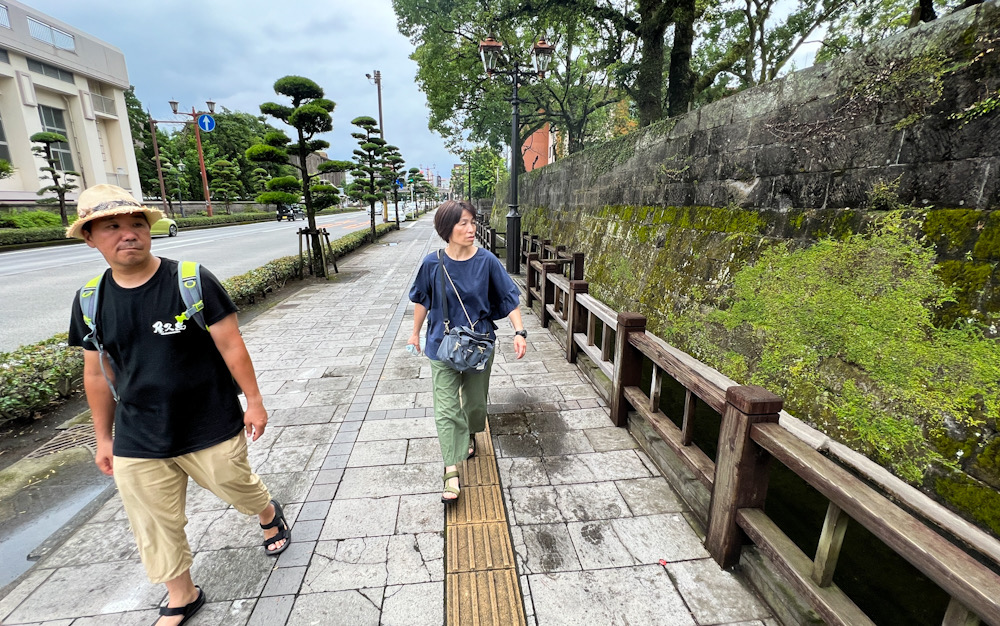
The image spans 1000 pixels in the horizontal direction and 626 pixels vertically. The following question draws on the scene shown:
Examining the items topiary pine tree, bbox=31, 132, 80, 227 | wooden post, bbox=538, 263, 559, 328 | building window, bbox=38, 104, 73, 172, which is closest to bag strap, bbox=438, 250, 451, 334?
wooden post, bbox=538, 263, 559, 328

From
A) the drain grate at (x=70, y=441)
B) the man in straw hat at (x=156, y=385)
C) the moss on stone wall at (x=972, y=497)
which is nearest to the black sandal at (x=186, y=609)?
the man in straw hat at (x=156, y=385)

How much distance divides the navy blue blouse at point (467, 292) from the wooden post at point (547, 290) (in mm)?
3642

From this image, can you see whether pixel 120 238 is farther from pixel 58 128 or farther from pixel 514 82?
pixel 58 128

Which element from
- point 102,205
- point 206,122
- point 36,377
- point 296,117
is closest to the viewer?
point 102,205

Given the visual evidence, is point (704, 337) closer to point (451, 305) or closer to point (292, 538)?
point (451, 305)

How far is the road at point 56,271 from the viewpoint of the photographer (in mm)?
6777

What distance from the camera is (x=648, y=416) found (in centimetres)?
309

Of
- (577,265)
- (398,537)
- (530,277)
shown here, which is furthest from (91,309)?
(530,277)

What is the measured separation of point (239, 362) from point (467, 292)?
4.16 ft

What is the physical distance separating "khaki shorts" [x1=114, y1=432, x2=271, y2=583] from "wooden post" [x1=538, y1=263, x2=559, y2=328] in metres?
4.91

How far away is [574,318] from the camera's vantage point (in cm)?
501

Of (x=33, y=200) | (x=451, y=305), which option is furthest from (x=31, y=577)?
(x=33, y=200)

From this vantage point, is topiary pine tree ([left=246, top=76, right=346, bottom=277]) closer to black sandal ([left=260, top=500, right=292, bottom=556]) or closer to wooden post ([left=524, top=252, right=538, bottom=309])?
wooden post ([left=524, top=252, right=538, bottom=309])

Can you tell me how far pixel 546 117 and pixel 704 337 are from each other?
64.7 ft
